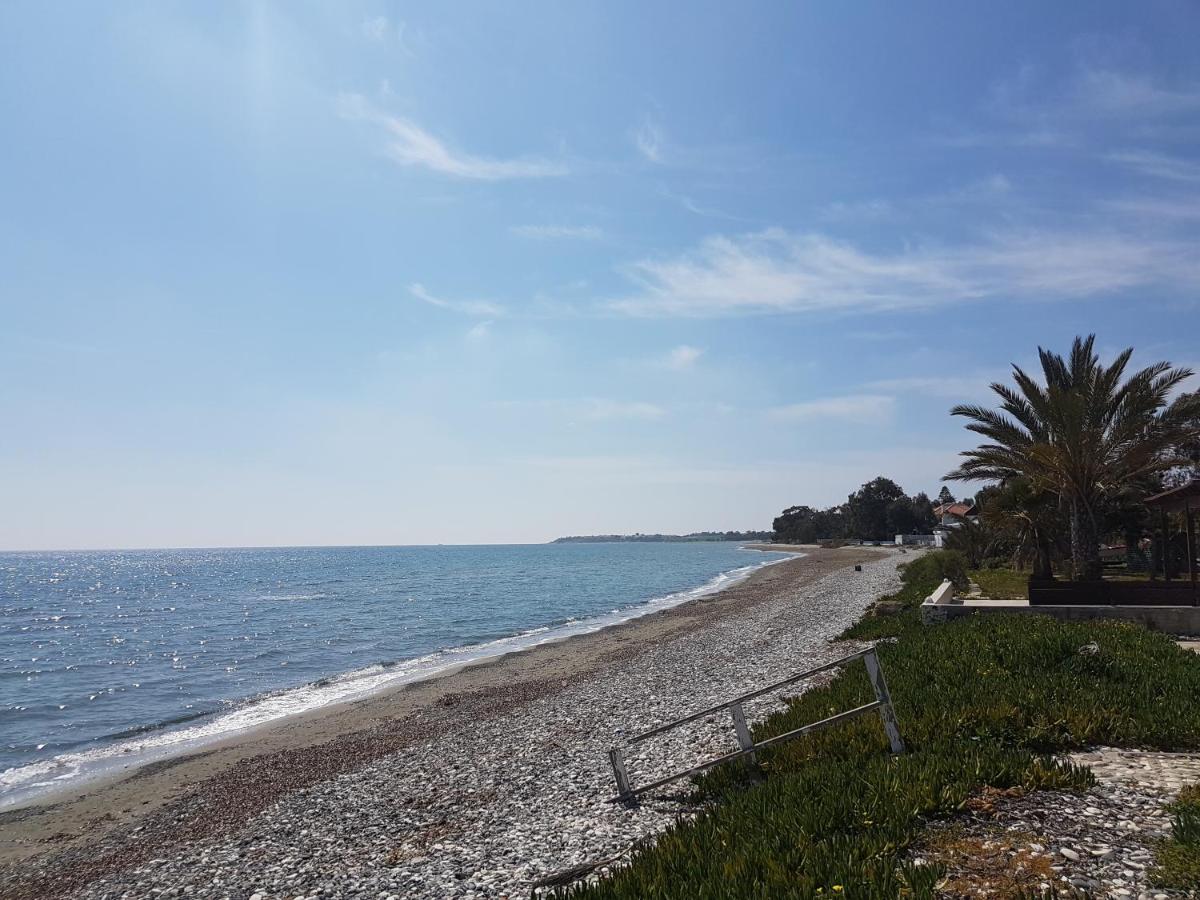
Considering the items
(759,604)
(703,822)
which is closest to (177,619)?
(759,604)

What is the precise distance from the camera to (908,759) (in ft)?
24.9

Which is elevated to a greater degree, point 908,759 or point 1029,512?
point 1029,512

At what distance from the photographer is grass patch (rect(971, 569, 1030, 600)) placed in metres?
25.7

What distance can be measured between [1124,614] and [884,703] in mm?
13780

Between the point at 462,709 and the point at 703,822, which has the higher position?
the point at 703,822

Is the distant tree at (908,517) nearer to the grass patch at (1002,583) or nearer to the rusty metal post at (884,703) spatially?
the grass patch at (1002,583)

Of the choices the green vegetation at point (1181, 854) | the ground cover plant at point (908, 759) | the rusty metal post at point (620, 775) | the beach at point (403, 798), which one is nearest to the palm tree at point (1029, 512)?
the beach at point (403, 798)

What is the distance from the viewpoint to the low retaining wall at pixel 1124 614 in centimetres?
1772

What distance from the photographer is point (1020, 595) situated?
1000 inches

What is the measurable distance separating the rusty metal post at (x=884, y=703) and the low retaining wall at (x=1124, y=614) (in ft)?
39.8

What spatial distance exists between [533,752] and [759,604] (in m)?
33.3

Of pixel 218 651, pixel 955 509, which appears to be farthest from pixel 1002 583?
pixel 955 509

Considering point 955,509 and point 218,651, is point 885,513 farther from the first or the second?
point 218,651

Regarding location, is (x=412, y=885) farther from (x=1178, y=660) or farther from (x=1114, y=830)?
(x=1178, y=660)
